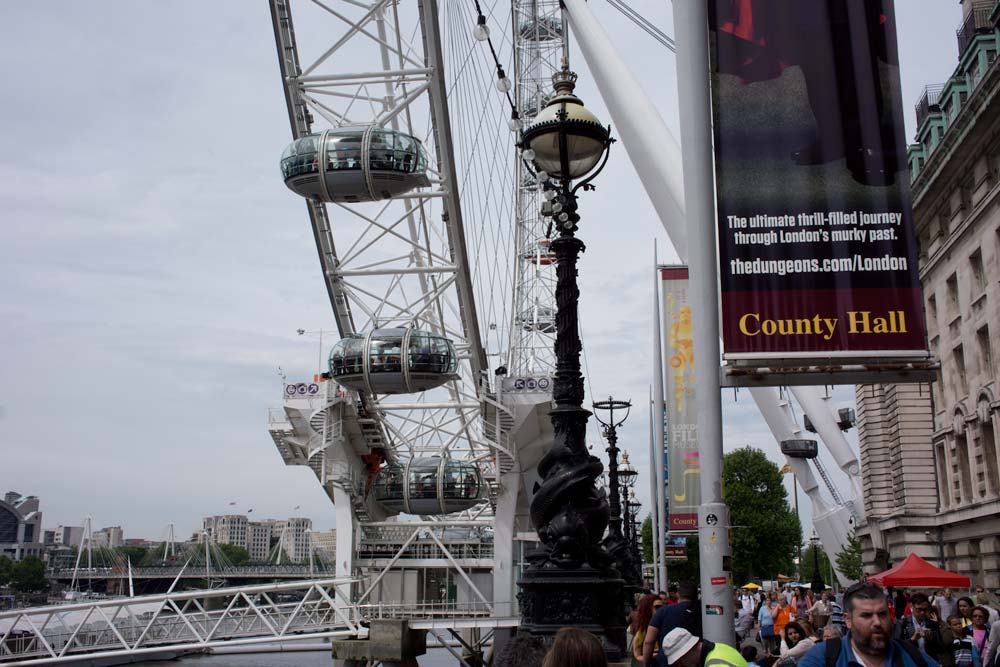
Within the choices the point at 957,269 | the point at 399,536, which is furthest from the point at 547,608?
the point at 399,536

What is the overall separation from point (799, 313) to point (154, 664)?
70.8 metres

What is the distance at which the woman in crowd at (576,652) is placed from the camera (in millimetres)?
3766

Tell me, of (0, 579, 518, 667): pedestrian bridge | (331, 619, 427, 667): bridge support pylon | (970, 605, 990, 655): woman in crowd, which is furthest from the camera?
(0, 579, 518, 667): pedestrian bridge

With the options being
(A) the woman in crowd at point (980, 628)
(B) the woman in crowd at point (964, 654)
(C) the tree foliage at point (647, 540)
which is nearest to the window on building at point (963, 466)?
(A) the woman in crowd at point (980, 628)

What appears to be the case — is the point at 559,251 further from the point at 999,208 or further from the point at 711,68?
the point at 999,208

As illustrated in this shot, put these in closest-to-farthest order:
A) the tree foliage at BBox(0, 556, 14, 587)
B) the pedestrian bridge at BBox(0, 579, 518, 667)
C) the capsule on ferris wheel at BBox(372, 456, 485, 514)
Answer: the pedestrian bridge at BBox(0, 579, 518, 667) < the capsule on ferris wheel at BBox(372, 456, 485, 514) < the tree foliage at BBox(0, 556, 14, 587)

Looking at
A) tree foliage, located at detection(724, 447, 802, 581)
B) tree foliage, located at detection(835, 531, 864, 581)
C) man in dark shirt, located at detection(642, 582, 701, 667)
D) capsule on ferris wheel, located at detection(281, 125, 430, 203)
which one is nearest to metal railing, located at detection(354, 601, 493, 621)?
capsule on ferris wheel, located at detection(281, 125, 430, 203)

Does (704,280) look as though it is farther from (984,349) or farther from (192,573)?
(192,573)

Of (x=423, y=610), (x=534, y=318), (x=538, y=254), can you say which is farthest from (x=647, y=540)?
(x=423, y=610)

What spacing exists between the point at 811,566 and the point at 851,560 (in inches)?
2950

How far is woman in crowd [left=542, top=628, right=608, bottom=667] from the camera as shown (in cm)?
377

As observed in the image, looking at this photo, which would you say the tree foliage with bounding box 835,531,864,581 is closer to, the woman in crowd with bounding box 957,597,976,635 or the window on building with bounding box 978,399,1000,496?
the window on building with bounding box 978,399,1000,496

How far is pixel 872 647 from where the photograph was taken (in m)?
4.22

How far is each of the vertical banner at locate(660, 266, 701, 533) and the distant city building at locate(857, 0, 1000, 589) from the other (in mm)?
4460
